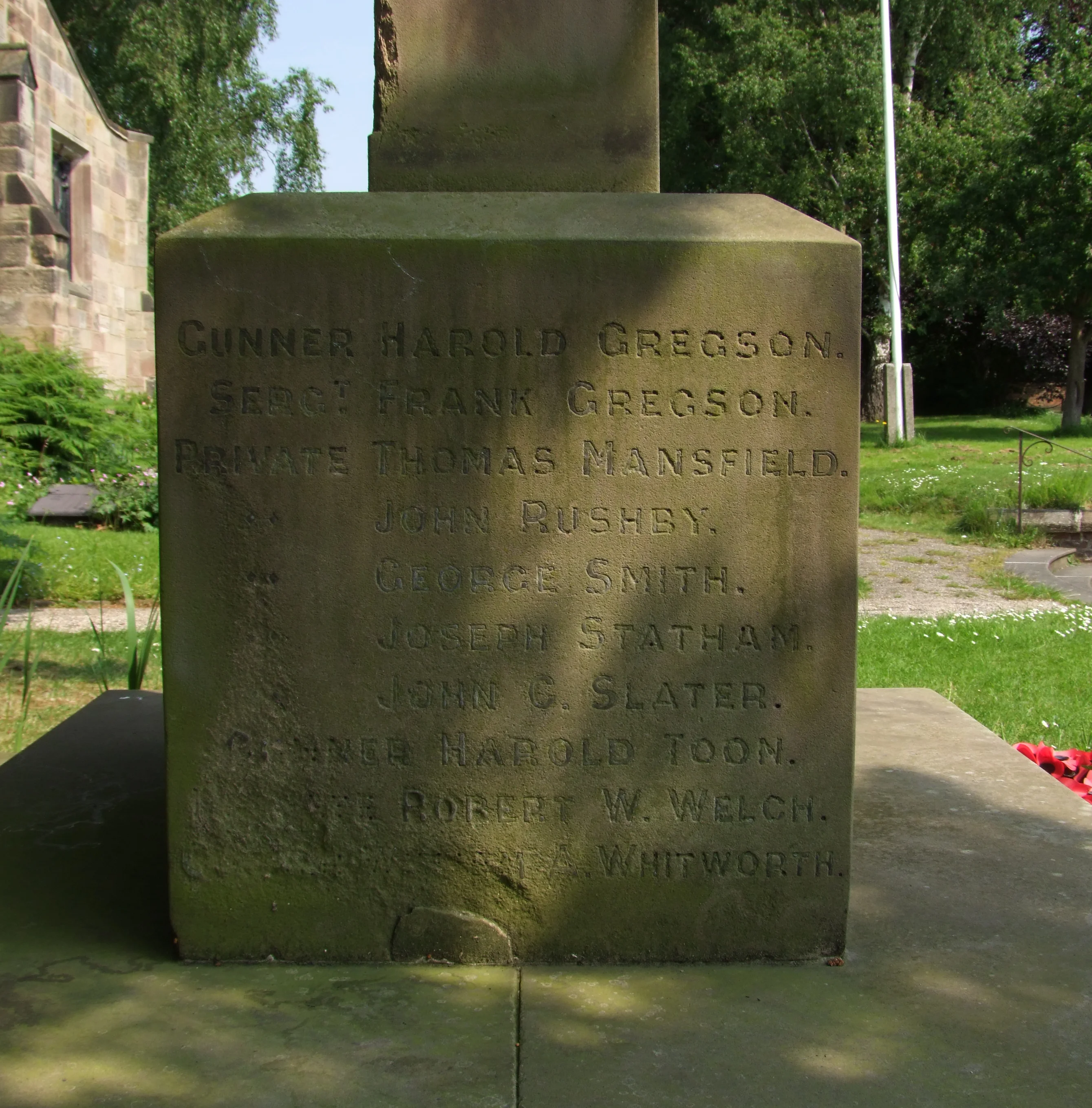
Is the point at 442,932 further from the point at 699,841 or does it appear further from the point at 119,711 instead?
the point at 119,711

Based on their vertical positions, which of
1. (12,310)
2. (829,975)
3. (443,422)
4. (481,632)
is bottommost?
(829,975)

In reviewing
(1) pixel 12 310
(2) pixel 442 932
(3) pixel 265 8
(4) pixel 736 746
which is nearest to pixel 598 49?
(4) pixel 736 746

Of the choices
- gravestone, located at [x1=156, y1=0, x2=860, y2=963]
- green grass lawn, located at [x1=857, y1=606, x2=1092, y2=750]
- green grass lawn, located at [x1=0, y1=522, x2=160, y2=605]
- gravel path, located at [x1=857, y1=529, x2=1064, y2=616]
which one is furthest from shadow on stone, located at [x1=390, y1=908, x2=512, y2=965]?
green grass lawn, located at [x1=0, y1=522, x2=160, y2=605]

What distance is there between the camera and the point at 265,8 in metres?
26.9

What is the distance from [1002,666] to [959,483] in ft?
29.6

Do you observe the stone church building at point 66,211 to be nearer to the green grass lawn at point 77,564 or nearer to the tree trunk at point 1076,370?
the green grass lawn at point 77,564

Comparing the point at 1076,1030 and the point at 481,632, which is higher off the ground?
the point at 481,632

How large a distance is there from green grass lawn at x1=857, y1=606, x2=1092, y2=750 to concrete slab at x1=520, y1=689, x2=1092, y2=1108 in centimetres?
185

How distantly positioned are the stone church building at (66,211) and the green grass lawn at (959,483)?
9.20 m

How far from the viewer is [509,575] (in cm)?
251

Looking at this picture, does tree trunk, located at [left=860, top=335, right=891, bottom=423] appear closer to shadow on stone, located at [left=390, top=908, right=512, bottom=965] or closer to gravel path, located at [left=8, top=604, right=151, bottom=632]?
gravel path, located at [left=8, top=604, right=151, bottom=632]

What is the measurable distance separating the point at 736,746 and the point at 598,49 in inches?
65.7

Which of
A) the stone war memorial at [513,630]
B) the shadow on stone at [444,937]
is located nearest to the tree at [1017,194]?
the stone war memorial at [513,630]

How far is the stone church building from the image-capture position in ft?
48.1
